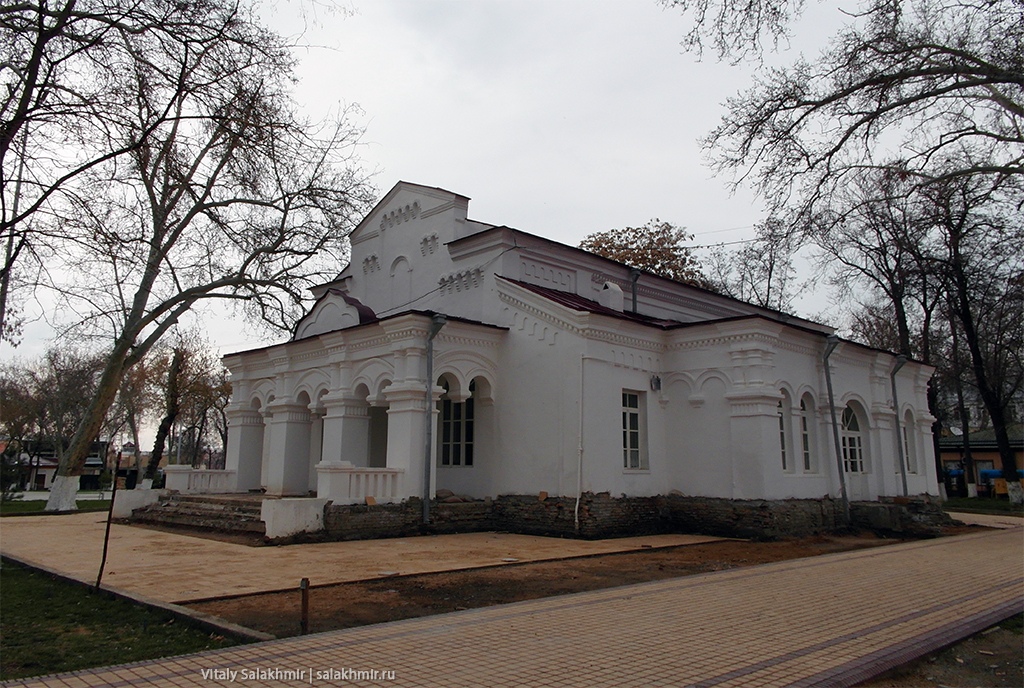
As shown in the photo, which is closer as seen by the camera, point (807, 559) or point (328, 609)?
point (328, 609)

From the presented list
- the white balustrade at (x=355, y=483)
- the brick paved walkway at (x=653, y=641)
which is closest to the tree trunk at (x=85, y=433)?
the white balustrade at (x=355, y=483)

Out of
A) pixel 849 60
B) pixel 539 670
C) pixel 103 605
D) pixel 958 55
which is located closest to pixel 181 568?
pixel 103 605

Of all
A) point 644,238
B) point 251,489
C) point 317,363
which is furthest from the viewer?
point 644,238

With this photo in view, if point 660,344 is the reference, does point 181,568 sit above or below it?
below

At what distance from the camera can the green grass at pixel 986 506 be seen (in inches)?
1027

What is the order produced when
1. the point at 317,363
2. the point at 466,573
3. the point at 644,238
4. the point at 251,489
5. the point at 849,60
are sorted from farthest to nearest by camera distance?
the point at 644,238 → the point at 251,489 → the point at 317,363 → the point at 849,60 → the point at 466,573

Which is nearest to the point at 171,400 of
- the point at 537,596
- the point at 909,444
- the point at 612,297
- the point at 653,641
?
the point at 612,297

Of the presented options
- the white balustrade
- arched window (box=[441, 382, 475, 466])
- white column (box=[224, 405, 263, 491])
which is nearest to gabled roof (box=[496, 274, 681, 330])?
arched window (box=[441, 382, 475, 466])

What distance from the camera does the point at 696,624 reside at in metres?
6.95

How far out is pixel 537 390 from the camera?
16.2m

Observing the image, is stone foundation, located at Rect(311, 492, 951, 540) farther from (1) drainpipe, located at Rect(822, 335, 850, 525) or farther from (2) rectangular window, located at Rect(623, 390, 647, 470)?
(2) rectangular window, located at Rect(623, 390, 647, 470)

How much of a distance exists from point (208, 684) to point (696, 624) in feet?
14.6

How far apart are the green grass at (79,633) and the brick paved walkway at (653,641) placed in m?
0.51

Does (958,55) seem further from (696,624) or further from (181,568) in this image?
(181,568)
